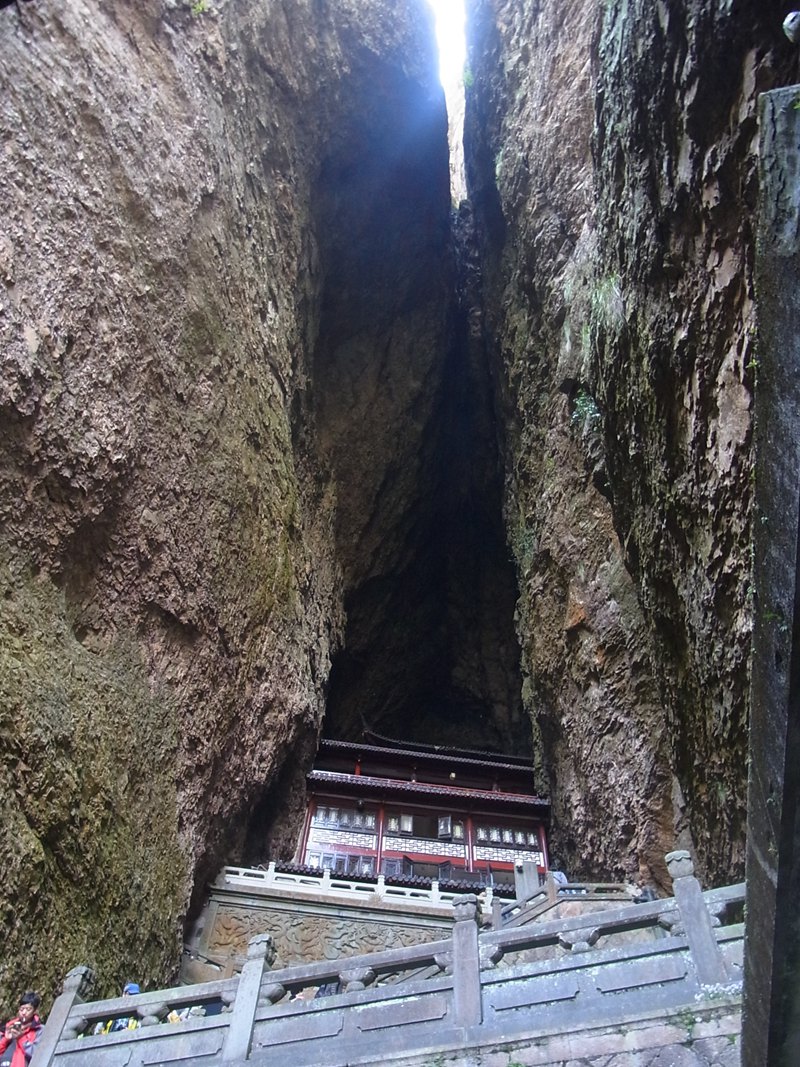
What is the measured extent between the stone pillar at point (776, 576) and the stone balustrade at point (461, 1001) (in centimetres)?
418

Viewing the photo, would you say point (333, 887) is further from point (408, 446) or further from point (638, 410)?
point (408, 446)

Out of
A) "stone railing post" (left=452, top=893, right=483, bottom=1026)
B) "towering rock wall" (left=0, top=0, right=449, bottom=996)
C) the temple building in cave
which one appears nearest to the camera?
"stone railing post" (left=452, top=893, right=483, bottom=1026)

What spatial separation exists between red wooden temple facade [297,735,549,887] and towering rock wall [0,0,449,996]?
37.4 inches

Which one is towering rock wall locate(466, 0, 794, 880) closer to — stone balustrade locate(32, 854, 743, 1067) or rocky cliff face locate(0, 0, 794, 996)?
rocky cliff face locate(0, 0, 794, 996)

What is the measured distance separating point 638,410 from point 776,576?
21.3 feet

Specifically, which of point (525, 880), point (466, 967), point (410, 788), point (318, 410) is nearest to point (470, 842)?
point (410, 788)

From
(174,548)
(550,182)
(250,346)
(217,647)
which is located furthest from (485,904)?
(550,182)

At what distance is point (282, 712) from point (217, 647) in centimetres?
295

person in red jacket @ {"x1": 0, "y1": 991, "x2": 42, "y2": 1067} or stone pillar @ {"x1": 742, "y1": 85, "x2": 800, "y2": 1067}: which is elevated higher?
person in red jacket @ {"x1": 0, "y1": 991, "x2": 42, "y2": 1067}

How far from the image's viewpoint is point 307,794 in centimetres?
1731

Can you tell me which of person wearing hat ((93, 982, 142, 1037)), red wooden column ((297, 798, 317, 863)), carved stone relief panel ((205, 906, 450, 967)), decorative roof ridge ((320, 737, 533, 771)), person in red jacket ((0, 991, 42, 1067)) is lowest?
person in red jacket ((0, 991, 42, 1067))

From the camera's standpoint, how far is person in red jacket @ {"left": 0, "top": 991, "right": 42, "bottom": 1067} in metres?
6.50

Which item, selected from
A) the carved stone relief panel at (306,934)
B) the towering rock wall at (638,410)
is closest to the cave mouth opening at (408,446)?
the towering rock wall at (638,410)

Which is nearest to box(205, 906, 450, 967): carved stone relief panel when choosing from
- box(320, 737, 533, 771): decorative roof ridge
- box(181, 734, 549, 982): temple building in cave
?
box(181, 734, 549, 982): temple building in cave
